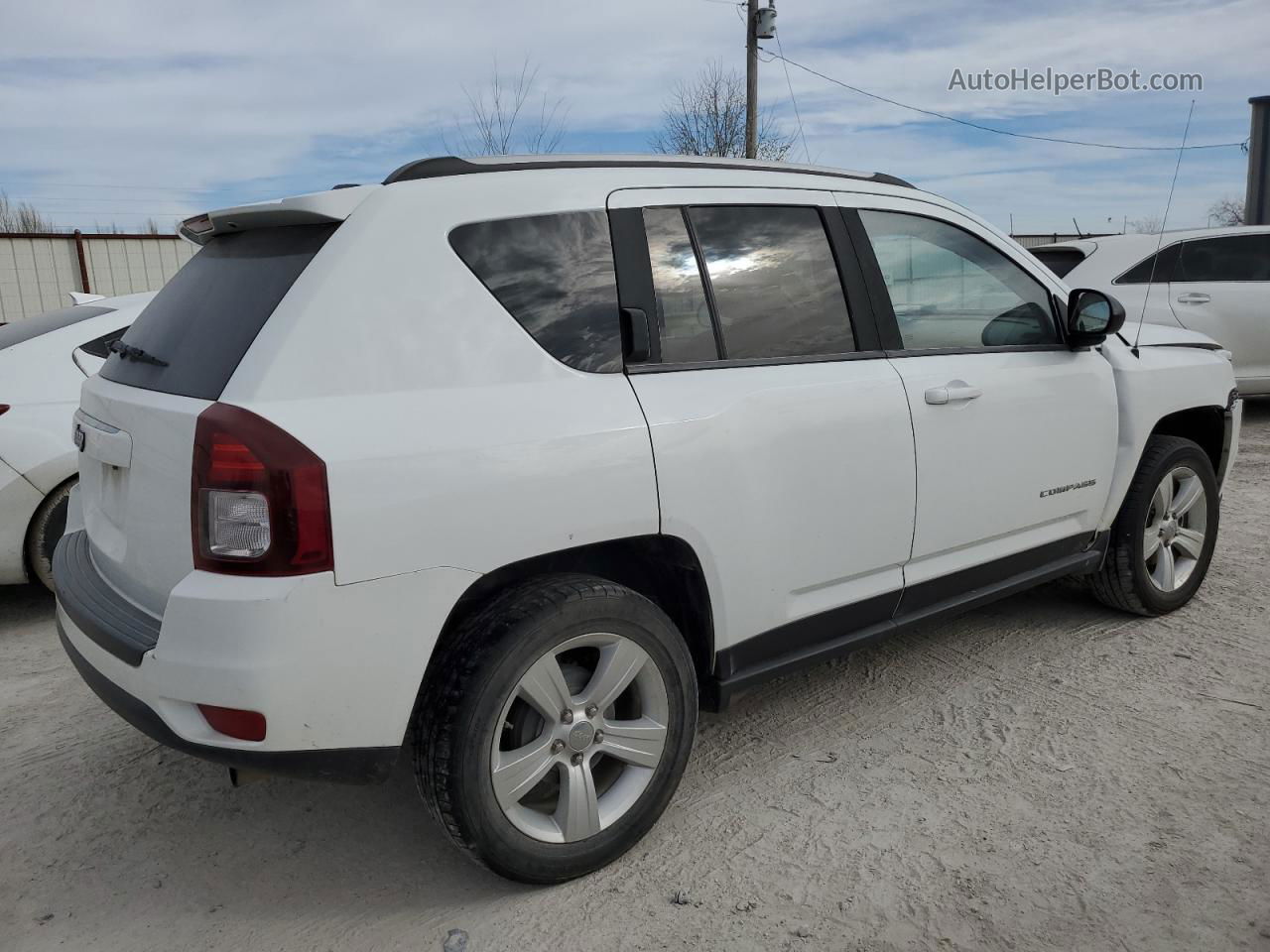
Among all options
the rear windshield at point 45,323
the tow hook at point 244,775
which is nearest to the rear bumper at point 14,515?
the rear windshield at point 45,323

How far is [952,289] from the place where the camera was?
3.60m

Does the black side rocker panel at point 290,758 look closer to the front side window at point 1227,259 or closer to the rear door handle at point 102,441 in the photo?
the rear door handle at point 102,441

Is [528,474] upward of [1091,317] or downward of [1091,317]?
downward

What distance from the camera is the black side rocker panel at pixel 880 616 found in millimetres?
2930

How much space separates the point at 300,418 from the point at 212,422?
0.63ft

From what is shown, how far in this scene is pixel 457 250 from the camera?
248 centimetres

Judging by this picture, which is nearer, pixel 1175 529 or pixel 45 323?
pixel 1175 529

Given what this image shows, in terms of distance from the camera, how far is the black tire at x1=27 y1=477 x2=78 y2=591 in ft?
15.2

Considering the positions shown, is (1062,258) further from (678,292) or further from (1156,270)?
(678,292)

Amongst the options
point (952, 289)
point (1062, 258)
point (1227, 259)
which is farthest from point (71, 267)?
point (952, 289)

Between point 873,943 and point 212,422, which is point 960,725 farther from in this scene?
point 212,422

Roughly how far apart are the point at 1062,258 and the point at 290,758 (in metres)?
8.66

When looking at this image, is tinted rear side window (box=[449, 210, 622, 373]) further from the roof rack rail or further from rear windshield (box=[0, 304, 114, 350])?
rear windshield (box=[0, 304, 114, 350])

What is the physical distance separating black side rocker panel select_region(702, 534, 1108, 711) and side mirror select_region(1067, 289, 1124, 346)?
77 cm
